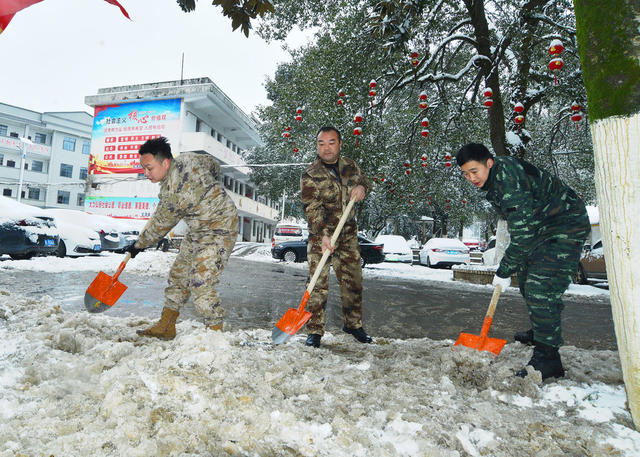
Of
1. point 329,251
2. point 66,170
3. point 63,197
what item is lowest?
point 329,251

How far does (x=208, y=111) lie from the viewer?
92.1 ft

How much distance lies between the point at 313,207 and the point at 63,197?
138 ft

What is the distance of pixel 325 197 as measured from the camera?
11.8ft

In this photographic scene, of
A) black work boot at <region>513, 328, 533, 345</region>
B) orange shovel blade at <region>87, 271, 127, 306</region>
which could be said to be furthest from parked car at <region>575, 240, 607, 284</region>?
orange shovel blade at <region>87, 271, 127, 306</region>

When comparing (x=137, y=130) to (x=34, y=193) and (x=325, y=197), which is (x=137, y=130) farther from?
(x=325, y=197)

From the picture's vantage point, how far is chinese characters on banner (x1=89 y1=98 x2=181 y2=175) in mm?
26031

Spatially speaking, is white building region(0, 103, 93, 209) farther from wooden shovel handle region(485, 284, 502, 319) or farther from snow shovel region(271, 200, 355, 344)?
wooden shovel handle region(485, 284, 502, 319)

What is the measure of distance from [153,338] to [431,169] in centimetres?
1102

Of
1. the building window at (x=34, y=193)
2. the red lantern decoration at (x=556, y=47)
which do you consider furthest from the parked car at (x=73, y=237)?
the building window at (x=34, y=193)

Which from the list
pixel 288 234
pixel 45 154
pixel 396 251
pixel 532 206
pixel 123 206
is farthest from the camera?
pixel 45 154

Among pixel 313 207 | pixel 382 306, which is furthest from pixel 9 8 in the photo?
pixel 382 306

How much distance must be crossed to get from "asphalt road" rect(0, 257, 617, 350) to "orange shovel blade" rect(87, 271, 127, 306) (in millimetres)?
884

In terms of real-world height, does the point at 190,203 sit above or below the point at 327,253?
above

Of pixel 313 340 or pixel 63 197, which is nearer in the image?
pixel 313 340
